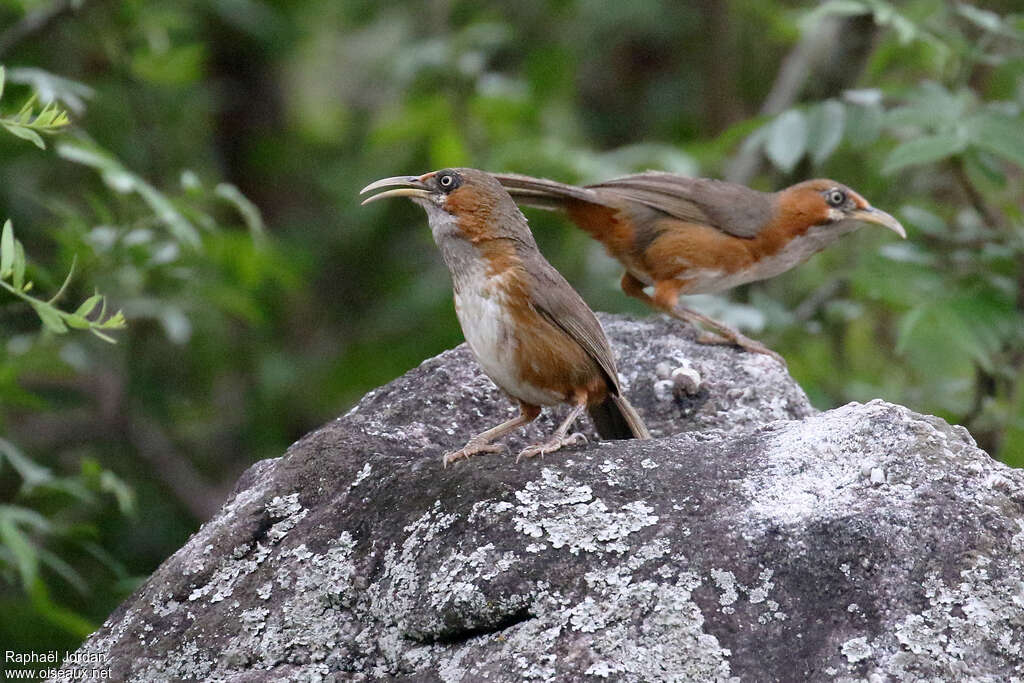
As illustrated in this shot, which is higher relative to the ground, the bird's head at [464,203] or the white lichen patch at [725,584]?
the bird's head at [464,203]

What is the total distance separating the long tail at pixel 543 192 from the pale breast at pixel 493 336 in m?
0.94

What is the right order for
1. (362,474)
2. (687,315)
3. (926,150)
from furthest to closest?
(687,315), (926,150), (362,474)

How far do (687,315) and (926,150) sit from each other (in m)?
1.22

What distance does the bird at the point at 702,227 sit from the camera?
5.36 meters

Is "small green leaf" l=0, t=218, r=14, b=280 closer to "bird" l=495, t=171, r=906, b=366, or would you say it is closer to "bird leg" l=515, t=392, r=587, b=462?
"bird leg" l=515, t=392, r=587, b=462

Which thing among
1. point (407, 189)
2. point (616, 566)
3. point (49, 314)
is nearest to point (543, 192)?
point (407, 189)

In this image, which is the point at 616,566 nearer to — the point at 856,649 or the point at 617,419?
the point at 856,649

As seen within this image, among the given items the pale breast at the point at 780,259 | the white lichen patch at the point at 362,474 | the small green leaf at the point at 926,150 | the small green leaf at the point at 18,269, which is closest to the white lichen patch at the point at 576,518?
the white lichen patch at the point at 362,474

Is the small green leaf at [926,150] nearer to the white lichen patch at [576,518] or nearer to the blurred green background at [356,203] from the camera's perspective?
the blurred green background at [356,203]

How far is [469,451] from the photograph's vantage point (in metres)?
3.28

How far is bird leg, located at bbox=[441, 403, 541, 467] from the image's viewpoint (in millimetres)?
3266

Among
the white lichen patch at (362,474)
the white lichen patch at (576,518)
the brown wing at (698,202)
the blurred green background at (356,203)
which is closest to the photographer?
the white lichen patch at (576,518)

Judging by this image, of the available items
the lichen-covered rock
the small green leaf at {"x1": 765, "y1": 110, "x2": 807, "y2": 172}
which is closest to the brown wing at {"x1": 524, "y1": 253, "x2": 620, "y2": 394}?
the lichen-covered rock

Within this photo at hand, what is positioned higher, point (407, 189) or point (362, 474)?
point (407, 189)
